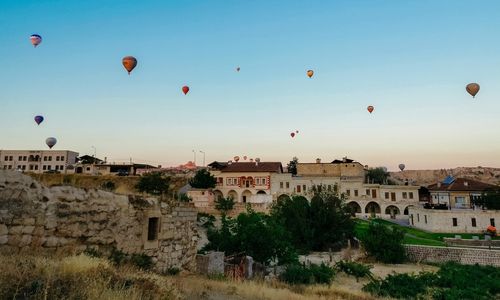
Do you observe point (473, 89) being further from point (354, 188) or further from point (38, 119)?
point (38, 119)

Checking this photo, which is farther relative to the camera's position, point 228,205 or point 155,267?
point 228,205

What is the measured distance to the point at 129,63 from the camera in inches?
735

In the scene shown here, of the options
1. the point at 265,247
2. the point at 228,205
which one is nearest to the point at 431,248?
the point at 265,247

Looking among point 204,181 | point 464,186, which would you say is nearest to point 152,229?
point 204,181

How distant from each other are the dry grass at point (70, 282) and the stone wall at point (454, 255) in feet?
82.1

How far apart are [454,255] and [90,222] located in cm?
2635

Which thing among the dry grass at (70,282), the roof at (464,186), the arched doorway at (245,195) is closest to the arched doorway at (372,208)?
the roof at (464,186)

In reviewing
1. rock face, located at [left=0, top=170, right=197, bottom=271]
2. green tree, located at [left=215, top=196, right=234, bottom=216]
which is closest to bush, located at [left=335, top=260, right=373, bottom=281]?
rock face, located at [left=0, top=170, right=197, bottom=271]

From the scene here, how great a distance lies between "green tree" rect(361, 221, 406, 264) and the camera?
24.4 m

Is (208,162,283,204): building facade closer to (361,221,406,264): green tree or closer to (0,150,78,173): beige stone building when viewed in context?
(361,221,406,264): green tree

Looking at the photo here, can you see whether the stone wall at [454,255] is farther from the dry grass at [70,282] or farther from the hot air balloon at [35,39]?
the hot air balloon at [35,39]

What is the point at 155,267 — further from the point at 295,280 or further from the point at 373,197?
the point at 373,197

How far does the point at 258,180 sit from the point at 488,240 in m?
33.6

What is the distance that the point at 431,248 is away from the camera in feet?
83.2
